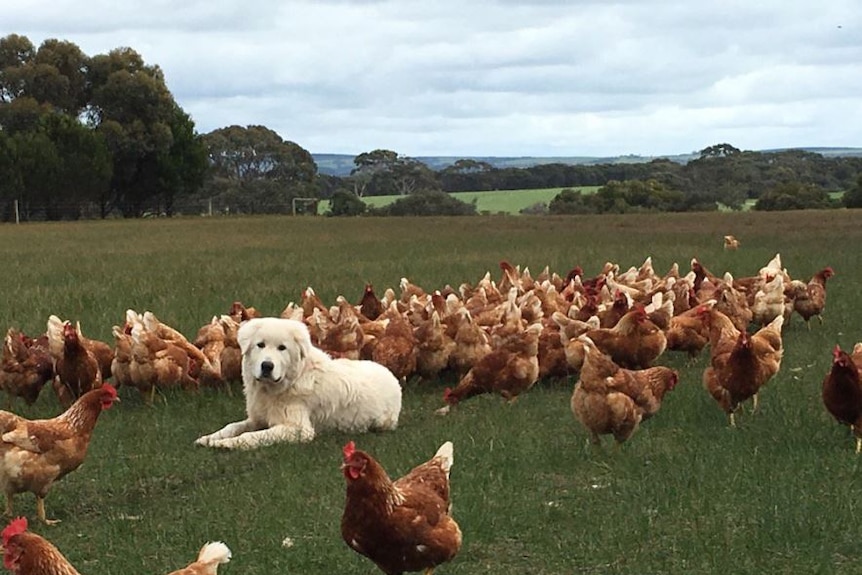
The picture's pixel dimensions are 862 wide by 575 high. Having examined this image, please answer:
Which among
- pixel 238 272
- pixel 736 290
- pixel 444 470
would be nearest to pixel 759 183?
pixel 238 272

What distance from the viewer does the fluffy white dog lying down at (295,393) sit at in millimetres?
10000

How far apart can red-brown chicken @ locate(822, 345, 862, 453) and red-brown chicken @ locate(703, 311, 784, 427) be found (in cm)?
90

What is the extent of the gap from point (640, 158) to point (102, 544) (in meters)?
94.3

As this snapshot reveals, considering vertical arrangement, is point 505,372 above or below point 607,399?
below

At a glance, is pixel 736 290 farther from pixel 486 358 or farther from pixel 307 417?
pixel 307 417

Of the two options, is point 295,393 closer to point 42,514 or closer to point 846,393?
point 42,514

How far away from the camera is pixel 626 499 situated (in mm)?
7723

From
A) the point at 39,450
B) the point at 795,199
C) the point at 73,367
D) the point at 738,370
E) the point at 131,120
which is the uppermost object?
the point at 131,120

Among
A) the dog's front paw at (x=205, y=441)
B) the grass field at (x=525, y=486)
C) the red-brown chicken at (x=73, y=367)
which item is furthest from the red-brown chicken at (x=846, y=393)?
the red-brown chicken at (x=73, y=367)

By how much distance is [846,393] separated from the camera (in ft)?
29.0

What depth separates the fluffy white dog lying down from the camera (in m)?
10.0

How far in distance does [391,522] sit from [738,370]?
4.83 m

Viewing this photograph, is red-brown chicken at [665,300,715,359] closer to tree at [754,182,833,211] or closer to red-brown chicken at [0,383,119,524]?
red-brown chicken at [0,383,119,524]

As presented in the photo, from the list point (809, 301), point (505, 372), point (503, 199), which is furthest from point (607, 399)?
point (503, 199)
